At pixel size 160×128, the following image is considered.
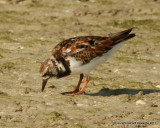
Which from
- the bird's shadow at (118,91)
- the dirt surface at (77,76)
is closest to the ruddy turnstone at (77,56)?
the bird's shadow at (118,91)

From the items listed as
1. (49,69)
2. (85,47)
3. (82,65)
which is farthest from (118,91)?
(49,69)

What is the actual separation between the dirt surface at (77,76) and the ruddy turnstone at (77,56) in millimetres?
508

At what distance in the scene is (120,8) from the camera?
15.6 metres

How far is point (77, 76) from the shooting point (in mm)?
10820

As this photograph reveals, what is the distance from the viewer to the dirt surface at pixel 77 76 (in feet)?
26.8

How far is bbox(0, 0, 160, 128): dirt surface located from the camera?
8.17 meters

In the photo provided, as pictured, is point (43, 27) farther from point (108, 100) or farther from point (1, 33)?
point (108, 100)

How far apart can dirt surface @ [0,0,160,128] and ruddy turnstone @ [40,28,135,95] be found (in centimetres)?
51

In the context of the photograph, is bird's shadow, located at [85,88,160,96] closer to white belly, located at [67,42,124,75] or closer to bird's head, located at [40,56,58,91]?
white belly, located at [67,42,124,75]

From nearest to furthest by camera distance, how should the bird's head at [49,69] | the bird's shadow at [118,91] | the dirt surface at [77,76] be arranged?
the dirt surface at [77,76] → the bird's head at [49,69] → the bird's shadow at [118,91]

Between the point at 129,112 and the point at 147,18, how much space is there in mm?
7256

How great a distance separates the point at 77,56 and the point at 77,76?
1.68 metres

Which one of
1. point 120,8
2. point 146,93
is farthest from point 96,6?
point 146,93

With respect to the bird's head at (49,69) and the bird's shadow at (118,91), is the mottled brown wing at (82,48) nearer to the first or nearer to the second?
the bird's head at (49,69)
